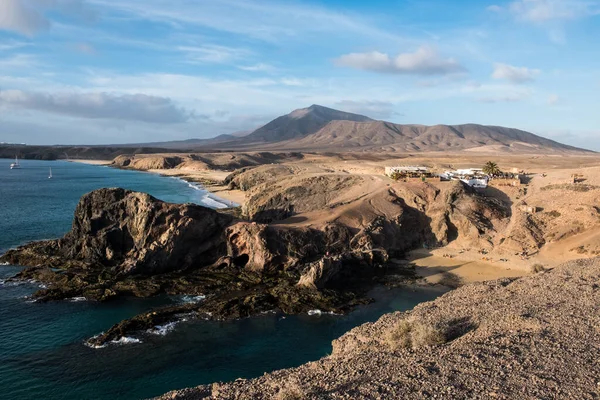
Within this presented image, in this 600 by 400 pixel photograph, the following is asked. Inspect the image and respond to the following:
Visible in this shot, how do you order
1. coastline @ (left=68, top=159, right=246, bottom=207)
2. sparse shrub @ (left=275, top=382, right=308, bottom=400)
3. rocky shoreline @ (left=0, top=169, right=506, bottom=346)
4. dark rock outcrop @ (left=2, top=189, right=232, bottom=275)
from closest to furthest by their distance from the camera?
sparse shrub @ (left=275, top=382, right=308, bottom=400) → rocky shoreline @ (left=0, top=169, right=506, bottom=346) → dark rock outcrop @ (left=2, top=189, right=232, bottom=275) → coastline @ (left=68, top=159, right=246, bottom=207)

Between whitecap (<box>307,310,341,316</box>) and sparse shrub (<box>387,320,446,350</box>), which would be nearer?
sparse shrub (<box>387,320,446,350</box>)

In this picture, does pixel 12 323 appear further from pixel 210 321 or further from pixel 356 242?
pixel 356 242

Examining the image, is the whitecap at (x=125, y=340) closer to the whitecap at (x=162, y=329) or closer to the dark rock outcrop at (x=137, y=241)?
the whitecap at (x=162, y=329)

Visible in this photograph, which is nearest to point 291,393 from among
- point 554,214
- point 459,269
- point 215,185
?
point 459,269

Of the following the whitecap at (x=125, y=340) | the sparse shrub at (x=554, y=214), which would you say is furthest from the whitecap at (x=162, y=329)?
the sparse shrub at (x=554, y=214)

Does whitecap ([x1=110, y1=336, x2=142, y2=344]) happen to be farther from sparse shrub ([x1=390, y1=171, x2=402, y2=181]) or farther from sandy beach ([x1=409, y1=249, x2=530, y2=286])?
sparse shrub ([x1=390, y1=171, x2=402, y2=181])

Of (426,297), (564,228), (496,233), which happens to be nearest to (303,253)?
(426,297)

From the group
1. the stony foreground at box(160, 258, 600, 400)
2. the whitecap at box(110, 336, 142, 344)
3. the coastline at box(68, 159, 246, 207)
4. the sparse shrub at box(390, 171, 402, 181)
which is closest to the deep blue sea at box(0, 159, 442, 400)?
the whitecap at box(110, 336, 142, 344)
